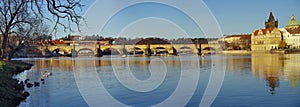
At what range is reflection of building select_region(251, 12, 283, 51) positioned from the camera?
4363 inches

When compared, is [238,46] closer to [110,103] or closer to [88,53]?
[88,53]

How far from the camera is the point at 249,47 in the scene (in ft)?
421

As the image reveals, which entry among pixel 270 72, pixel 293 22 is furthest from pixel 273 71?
pixel 293 22

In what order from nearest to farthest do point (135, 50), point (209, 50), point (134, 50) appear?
point (134, 50), point (135, 50), point (209, 50)

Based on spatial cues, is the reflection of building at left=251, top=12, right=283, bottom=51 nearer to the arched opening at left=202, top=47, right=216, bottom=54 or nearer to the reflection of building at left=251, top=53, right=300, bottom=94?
the arched opening at left=202, top=47, right=216, bottom=54

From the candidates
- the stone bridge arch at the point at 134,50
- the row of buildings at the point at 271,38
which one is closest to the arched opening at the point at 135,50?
the stone bridge arch at the point at 134,50

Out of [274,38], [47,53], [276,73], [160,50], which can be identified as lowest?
[276,73]

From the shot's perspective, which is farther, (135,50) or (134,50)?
(135,50)

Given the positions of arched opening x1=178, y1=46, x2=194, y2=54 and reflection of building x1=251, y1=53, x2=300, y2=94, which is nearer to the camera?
reflection of building x1=251, y1=53, x2=300, y2=94

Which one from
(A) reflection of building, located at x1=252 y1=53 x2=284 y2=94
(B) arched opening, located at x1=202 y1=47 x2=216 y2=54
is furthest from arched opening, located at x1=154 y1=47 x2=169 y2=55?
(A) reflection of building, located at x1=252 y1=53 x2=284 y2=94

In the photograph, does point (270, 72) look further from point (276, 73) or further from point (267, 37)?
point (267, 37)

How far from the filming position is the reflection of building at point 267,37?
110812mm

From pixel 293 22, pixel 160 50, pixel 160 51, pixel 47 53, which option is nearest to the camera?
pixel 47 53

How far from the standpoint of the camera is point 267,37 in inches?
4419
